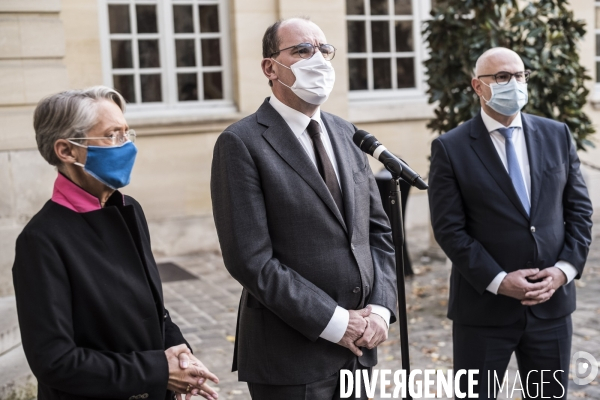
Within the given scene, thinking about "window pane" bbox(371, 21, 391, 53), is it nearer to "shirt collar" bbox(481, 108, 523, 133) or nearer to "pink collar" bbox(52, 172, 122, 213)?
"shirt collar" bbox(481, 108, 523, 133)

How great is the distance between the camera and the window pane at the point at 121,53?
36.6 feet

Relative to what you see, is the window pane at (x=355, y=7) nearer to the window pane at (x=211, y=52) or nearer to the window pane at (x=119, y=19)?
the window pane at (x=211, y=52)

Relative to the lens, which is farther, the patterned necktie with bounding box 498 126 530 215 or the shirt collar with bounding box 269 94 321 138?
the patterned necktie with bounding box 498 126 530 215

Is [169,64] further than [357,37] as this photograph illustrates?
No

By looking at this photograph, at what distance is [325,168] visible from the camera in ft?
10.9

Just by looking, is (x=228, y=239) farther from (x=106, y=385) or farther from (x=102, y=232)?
(x=106, y=385)

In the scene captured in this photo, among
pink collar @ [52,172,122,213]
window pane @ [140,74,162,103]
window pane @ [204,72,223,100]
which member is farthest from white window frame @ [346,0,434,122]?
pink collar @ [52,172,122,213]

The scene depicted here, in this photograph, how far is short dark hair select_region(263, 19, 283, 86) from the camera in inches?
134

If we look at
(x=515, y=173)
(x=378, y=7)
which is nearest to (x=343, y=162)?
(x=515, y=173)

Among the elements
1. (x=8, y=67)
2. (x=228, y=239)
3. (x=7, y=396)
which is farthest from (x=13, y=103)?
(x=228, y=239)

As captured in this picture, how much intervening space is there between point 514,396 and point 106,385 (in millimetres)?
3669

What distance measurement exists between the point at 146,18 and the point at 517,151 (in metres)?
7.99

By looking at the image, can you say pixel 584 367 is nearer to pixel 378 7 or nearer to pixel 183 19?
pixel 183 19

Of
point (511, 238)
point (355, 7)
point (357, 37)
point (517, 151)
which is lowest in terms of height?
point (511, 238)
